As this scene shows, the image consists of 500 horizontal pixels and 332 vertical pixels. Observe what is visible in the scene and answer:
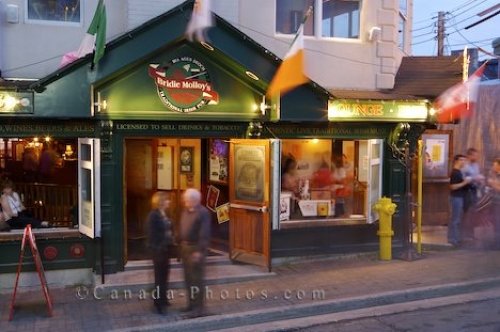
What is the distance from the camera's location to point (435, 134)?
13.2 meters

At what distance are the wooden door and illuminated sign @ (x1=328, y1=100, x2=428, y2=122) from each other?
1.48 m

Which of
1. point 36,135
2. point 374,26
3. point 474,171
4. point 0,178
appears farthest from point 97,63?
point 474,171

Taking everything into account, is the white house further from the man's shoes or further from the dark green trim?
the man's shoes

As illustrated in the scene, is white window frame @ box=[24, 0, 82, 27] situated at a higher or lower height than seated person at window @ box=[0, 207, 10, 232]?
higher

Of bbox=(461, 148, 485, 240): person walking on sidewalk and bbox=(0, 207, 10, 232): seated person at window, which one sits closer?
bbox=(0, 207, 10, 232): seated person at window

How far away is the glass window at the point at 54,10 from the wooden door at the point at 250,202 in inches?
132

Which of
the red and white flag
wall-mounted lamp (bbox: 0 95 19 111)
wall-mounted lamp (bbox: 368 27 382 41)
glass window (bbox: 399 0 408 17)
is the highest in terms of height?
glass window (bbox: 399 0 408 17)

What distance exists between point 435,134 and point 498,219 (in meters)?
2.33

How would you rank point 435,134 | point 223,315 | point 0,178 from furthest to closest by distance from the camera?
point 435,134, point 0,178, point 223,315

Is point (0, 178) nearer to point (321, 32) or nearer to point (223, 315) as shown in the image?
point (223, 315)

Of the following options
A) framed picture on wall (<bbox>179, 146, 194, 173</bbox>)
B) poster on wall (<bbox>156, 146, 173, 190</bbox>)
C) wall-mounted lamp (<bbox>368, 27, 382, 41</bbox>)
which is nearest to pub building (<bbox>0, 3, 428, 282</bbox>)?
framed picture on wall (<bbox>179, 146, 194, 173</bbox>)

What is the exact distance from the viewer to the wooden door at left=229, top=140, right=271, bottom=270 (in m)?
9.52

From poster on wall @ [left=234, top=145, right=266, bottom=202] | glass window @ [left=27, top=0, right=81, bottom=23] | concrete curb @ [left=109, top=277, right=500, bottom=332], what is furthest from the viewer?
poster on wall @ [left=234, top=145, right=266, bottom=202]

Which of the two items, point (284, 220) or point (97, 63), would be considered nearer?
point (97, 63)
